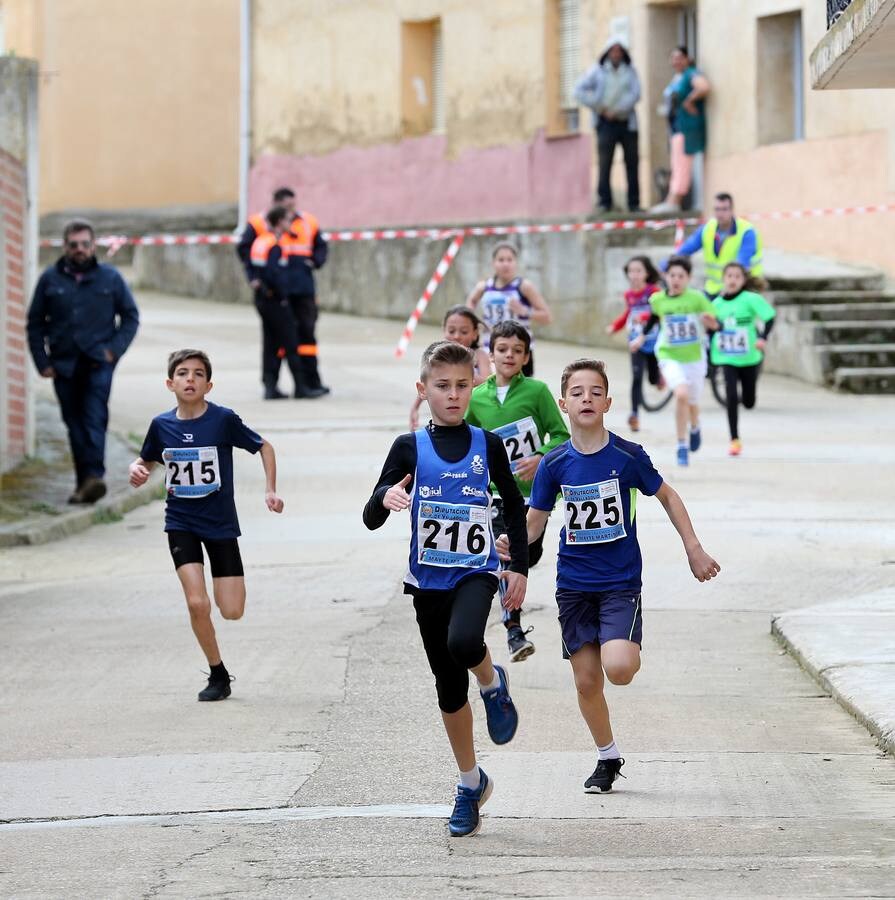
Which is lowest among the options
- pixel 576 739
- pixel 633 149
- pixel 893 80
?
pixel 576 739

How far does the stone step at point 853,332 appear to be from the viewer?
22.1 m

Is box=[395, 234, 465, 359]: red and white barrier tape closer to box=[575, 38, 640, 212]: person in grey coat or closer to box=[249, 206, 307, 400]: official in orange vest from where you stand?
box=[575, 38, 640, 212]: person in grey coat

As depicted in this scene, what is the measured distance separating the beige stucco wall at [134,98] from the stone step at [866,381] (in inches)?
746

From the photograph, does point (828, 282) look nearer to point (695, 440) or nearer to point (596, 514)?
point (695, 440)

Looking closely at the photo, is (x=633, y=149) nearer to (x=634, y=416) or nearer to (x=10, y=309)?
(x=634, y=416)

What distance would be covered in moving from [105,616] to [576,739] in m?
3.85

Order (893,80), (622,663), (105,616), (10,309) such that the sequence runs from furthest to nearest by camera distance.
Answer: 1. (10,309)
2. (105,616)
3. (893,80)
4. (622,663)

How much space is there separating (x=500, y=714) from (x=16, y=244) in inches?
450

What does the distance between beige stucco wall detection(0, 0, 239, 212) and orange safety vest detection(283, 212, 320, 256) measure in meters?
16.5

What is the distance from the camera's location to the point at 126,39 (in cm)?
3719

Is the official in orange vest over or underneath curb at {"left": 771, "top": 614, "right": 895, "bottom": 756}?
over

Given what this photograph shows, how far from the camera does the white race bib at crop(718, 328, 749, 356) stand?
56.4 ft

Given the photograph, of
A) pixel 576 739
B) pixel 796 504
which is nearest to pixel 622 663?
pixel 576 739

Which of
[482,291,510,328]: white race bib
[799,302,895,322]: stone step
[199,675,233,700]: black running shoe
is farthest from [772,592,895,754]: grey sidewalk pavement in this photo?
[799,302,895,322]: stone step
